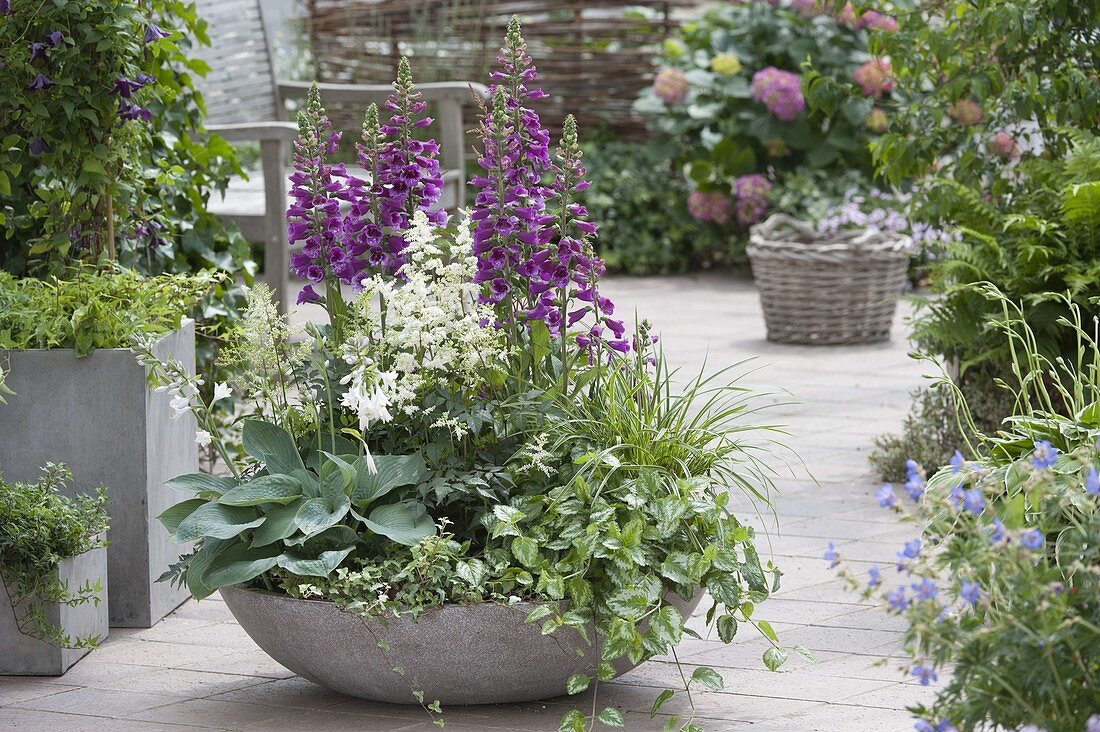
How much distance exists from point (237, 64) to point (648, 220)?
3.30m

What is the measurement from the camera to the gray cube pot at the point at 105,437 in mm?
3203

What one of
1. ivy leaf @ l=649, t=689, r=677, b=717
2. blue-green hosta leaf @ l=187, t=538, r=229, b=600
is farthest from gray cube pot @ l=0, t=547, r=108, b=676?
ivy leaf @ l=649, t=689, r=677, b=717

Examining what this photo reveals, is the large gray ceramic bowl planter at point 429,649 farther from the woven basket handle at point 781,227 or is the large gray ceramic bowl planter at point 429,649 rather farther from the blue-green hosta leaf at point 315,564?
the woven basket handle at point 781,227

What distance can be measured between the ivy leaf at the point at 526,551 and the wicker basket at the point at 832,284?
4.01m

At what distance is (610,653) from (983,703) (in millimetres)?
811

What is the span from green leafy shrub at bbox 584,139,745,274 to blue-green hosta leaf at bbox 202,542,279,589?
6.20 meters

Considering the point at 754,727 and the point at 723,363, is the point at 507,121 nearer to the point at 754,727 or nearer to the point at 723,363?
the point at 754,727

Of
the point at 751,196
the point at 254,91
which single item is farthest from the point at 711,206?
the point at 254,91

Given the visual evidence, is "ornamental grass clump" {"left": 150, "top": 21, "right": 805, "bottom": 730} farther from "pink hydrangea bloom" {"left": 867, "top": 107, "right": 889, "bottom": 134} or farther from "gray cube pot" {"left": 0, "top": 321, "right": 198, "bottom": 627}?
"pink hydrangea bloom" {"left": 867, "top": 107, "right": 889, "bottom": 134}

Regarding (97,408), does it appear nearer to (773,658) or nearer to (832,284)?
(773,658)

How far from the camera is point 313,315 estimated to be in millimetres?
7461

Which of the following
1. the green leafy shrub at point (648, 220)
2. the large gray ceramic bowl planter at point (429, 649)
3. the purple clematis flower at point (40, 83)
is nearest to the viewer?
the large gray ceramic bowl planter at point (429, 649)

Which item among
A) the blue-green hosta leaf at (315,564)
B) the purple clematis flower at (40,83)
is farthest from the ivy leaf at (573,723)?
the purple clematis flower at (40,83)

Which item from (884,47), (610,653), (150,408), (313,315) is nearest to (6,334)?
(150,408)
